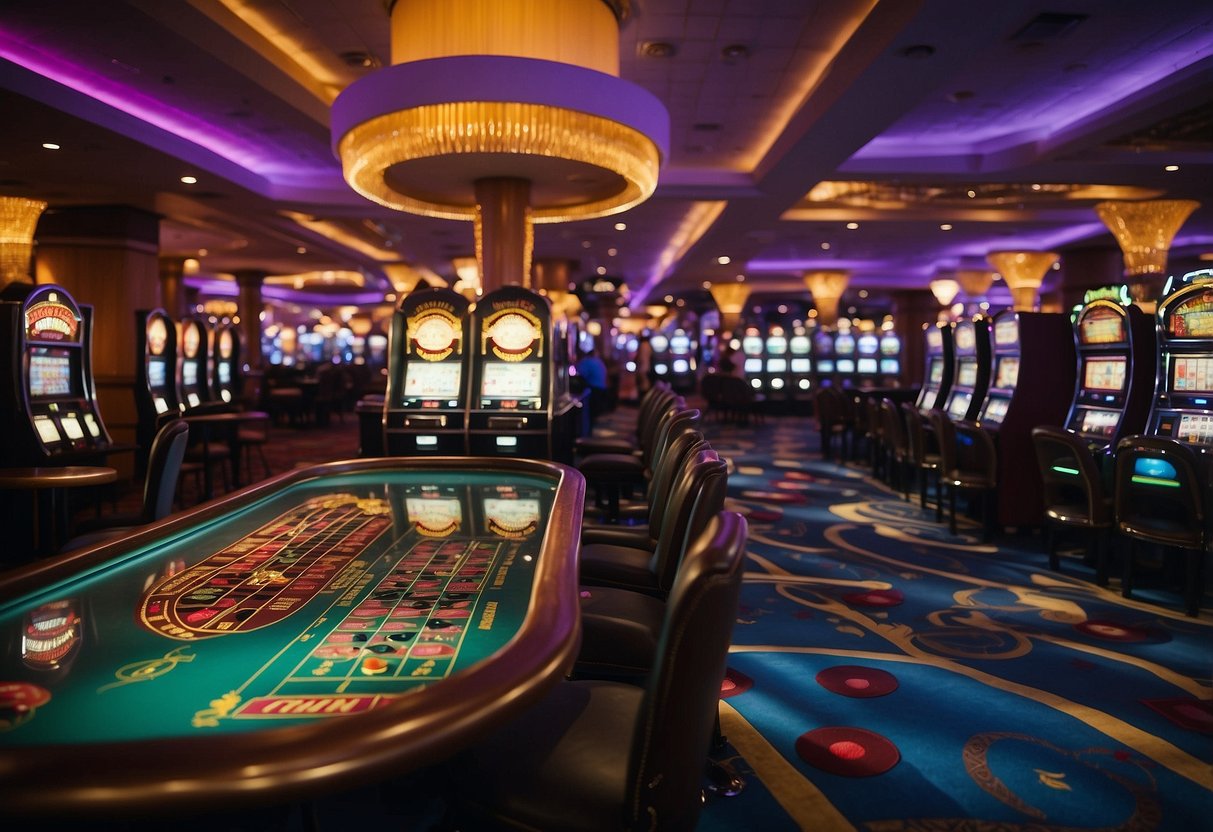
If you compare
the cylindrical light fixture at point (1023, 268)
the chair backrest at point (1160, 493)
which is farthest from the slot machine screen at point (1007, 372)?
the cylindrical light fixture at point (1023, 268)

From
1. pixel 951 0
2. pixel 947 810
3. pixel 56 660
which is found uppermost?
pixel 951 0

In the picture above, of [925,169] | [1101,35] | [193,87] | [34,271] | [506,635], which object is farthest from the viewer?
[34,271]

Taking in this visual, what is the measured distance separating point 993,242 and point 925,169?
6.25m

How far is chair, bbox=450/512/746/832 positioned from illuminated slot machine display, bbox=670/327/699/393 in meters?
20.3

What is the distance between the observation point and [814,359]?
17562 mm

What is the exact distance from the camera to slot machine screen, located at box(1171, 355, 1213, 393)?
4.33 metres

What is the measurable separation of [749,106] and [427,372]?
325 centimetres

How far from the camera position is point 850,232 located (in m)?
11.7

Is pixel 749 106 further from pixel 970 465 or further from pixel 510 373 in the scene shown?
pixel 970 465

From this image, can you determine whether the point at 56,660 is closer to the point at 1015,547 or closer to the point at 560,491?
the point at 560,491

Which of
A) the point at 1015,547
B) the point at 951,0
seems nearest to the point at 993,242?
the point at 1015,547

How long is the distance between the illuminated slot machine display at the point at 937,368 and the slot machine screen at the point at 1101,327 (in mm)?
2103

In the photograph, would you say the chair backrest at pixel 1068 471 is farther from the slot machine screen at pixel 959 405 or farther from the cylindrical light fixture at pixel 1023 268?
the cylindrical light fixture at pixel 1023 268

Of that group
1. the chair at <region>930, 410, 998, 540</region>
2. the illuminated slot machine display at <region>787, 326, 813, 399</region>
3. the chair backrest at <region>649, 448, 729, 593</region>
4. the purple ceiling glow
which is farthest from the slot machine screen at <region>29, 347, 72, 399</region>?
the illuminated slot machine display at <region>787, 326, 813, 399</region>
